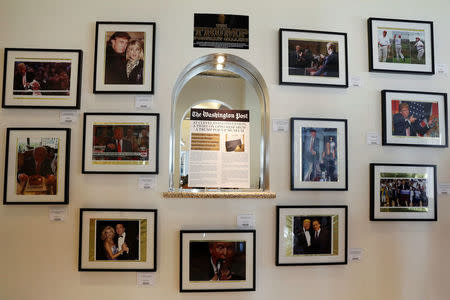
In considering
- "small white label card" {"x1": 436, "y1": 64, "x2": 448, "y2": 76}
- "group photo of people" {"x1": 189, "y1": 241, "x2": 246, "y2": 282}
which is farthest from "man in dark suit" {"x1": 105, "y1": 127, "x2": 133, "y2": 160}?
"small white label card" {"x1": 436, "y1": 64, "x2": 448, "y2": 76}

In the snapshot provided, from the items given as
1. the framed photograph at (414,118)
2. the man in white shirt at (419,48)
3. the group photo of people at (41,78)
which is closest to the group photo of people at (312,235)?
the framed photograph at (414,118)

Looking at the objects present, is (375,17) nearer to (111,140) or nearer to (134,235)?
(111,140)

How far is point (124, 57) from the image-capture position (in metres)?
1.95

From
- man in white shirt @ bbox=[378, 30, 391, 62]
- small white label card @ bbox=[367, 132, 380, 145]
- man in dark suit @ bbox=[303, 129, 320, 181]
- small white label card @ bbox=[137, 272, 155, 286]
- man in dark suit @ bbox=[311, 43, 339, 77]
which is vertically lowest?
small white label card @ bbox=[137, 272, 155, 286]

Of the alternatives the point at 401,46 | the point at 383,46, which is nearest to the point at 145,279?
the point at 383,46

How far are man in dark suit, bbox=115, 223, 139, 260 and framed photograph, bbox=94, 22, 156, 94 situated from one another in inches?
34.5

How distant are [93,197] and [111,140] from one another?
37 cm

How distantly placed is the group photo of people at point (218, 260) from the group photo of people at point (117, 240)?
14.7 inches

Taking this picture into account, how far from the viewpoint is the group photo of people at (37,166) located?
1.86 m

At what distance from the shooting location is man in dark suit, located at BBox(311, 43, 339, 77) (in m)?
2.02

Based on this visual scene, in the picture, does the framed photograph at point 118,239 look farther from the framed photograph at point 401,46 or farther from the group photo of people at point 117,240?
the framed photograph at point 401,46

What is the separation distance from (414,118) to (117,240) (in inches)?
83.6

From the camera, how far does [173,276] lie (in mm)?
1886

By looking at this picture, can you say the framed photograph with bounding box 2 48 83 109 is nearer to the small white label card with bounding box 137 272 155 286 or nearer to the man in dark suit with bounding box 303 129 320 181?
the small white label card with bounding box 137 272 155 286
